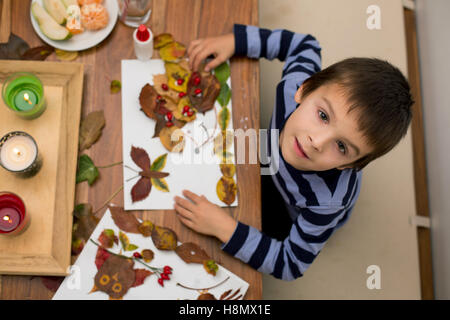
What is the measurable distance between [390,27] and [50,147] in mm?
1104

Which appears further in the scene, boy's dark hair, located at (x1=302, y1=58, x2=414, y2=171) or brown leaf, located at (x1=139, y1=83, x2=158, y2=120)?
brown leaf, located at (x1=139, y1=83, x2=158, y2=120)

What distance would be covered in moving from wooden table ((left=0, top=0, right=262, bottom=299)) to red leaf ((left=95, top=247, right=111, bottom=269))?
2.8 inches

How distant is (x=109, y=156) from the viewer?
0.73m

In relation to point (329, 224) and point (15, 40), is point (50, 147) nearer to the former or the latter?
point (15, 40)

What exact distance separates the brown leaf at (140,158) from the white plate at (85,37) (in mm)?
240

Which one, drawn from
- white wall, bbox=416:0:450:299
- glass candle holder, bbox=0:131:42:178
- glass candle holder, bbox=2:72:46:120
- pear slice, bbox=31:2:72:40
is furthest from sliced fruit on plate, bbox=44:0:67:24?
white wall, bbox=416:0:450:299

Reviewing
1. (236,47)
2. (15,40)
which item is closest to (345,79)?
(236,47)

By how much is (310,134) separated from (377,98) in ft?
0.44

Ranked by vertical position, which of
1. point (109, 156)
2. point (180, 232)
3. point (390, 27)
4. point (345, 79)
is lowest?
point (180, 232)

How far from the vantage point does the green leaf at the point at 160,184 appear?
2.40ft

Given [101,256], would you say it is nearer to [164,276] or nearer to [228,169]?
[164,276]

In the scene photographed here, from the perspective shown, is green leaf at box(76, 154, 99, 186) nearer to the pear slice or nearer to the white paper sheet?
the white paper sheet

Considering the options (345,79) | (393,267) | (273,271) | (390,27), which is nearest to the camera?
(345,79)

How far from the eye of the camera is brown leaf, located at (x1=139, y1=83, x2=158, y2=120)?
2.43ft
